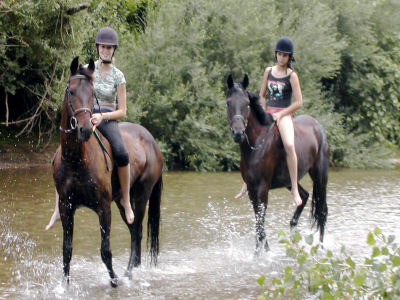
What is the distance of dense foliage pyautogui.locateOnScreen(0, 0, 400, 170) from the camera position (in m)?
15.1

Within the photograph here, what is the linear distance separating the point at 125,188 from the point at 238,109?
176cm

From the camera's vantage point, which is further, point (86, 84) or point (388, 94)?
point (388, 94)

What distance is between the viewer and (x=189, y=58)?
17562 mm

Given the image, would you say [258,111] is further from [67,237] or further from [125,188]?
[67,237]

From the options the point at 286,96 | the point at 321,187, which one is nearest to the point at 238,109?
the point at 286,96

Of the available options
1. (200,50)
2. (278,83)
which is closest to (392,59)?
(200,50)

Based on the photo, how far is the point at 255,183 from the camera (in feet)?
25.2

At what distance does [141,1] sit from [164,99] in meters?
5.75

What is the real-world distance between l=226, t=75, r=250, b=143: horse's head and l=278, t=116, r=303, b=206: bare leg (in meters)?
0.59

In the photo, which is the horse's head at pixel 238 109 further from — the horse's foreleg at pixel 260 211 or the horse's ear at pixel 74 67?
the horse's ear at pixel 74 67

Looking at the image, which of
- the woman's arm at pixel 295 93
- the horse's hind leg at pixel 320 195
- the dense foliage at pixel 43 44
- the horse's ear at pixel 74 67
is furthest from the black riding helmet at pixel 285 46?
the dense foliage at pixel 43 44

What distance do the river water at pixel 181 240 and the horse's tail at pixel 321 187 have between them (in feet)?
1.16

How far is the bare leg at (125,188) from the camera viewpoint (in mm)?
6516

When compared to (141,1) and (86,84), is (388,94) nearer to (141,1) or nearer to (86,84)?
(141,1)
